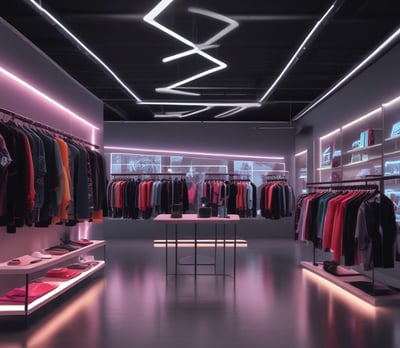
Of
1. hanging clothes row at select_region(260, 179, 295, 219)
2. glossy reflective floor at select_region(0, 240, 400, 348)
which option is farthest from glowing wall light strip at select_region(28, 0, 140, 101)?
hanging clothes row at select_region(260, 179, 295, 219)

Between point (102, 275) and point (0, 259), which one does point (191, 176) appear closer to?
point (102, 275)

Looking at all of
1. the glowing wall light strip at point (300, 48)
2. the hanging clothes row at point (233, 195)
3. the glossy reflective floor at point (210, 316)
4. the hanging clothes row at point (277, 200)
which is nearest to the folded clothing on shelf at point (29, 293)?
the glossy reflective floor at point (210, 316)

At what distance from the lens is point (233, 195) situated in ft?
30.5

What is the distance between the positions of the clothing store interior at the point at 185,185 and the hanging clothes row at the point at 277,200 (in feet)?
2.73

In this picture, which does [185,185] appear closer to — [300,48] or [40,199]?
[300,48]

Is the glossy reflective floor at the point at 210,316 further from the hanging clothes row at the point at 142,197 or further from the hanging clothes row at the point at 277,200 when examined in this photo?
the hanging clothes row at the point at 277,200

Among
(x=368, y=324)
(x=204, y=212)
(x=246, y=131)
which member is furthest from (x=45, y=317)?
(x=246, y=131)

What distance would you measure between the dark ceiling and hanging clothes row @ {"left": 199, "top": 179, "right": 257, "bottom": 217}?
7.14 ft

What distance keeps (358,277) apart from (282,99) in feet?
16.1

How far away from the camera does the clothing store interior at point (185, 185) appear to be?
3668mm

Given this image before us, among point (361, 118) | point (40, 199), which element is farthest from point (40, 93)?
point (361, 118)

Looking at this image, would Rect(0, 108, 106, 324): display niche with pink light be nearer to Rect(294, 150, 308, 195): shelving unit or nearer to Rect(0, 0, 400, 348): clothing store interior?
Rect(0, 0, 400, 348): clothing store interior

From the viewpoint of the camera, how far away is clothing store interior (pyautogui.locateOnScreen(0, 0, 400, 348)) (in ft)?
12.0

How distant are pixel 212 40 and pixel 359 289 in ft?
11.4
